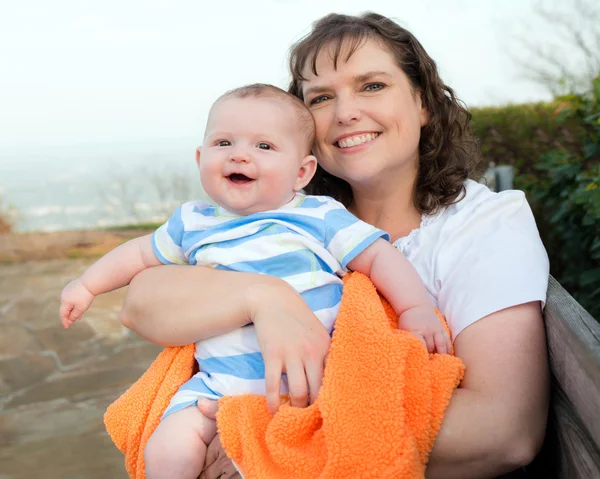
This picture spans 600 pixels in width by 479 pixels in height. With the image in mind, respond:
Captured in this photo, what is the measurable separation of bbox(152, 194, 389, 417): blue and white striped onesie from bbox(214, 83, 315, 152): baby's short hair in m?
0.30

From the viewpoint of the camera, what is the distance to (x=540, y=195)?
4.02 meters

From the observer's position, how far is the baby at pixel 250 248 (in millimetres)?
1551

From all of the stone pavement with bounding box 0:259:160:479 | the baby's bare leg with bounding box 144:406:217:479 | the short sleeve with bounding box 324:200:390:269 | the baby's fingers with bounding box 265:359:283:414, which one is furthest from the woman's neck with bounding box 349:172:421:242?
the stone pavement with bounding box 0:259:160:479

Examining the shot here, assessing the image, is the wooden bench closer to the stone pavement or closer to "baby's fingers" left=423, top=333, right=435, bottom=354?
"baby's fingers" left=423, top=333, right=435, bottom=354

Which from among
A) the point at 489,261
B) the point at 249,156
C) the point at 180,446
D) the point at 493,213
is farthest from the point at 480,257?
the point at 180,446

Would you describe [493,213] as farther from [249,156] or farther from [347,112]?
[249,156]

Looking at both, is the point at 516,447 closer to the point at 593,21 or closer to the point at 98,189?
the point at 98,189

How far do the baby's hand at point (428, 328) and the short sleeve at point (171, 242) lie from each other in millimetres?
669

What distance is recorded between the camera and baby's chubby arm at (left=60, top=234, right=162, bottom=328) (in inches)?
74.8

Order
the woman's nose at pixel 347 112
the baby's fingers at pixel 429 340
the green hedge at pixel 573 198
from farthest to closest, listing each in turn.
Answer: the green hedge at pixel 573 198
the woman's nose at pixel 347 112
the baby's fingers at pixel 429 340

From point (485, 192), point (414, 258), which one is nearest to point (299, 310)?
point (414, 258)

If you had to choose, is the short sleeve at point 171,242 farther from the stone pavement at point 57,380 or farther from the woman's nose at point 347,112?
the stone pavement at point 57,380

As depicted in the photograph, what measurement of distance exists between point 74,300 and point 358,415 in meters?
0.99

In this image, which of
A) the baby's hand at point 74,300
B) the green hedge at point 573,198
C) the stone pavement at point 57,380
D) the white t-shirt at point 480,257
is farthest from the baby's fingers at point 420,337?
the stone pavement at point 57,380
